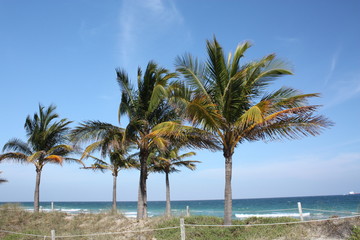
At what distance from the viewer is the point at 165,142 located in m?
13.5

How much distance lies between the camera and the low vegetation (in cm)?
1027

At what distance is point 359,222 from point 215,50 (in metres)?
7.58

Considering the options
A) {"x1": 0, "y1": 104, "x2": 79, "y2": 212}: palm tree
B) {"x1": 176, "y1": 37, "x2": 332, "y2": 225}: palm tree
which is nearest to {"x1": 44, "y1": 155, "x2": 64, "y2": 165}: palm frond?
{"x1": 0, "y1": 104, "x2": 79, "y2": 212}: palm tree

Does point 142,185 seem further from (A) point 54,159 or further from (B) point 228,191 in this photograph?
(A) point 54,159

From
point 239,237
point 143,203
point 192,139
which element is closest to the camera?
point 239,237

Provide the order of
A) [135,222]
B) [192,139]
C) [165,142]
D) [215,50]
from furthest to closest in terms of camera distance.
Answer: [135,222]
[165,142]
[192,139]
[215,50]

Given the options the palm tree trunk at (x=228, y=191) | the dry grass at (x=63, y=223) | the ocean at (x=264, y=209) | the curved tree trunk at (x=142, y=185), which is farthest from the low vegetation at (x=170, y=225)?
the ocean at (x=264, y=209)

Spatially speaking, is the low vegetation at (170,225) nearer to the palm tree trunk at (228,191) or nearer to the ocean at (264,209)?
the palm tree trunk at (228,191)

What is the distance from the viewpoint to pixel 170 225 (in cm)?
1280

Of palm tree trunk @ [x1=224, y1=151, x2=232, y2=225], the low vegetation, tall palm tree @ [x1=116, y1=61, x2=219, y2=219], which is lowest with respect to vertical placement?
the low vegetation

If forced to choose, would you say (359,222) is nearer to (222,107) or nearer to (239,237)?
(239,237)

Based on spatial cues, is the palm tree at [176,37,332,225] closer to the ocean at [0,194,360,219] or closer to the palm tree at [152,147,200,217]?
the ocean at [0,194,360,219]

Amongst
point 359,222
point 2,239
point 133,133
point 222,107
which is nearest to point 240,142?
point 222,107

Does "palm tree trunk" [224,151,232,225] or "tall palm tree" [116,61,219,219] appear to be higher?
"tall palm tree" [116,61,219,219]
